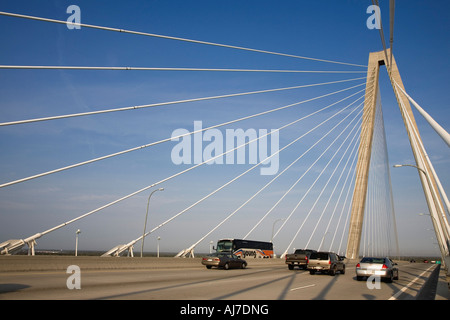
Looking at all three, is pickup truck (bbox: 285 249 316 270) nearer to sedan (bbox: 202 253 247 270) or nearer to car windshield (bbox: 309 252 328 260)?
sedan (bbox: 202 253 247 270)

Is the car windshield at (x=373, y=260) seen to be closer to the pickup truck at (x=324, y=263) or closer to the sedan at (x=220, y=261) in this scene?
the pickup truck at (x=324, y=263)

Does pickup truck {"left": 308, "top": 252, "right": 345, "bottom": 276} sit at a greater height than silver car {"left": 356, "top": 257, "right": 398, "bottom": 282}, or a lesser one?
lesser

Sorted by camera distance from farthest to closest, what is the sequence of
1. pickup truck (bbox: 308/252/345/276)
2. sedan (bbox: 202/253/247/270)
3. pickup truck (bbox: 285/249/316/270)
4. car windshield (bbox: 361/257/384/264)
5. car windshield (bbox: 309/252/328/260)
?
pickup truck (bbox: 285/249/316/270), sedan (bbox: 202/253/247/270), car windshield (bbox: 309/252/328/260), pickup truck (bbox: 308/252/345/276), car windshield (bbox: 361/257/384/264)

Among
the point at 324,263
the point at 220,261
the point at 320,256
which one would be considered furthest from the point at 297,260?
the point at 220,261

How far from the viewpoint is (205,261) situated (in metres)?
29.4

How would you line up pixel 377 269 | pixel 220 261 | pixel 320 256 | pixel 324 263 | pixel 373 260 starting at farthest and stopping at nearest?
1. pixel 220 261
2. pixel 320 256
3. pixel 324 263
4. pixel 373 260
5. pixel 377 269

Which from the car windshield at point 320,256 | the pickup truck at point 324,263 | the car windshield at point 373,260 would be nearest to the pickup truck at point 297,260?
the pickup truck at point 324,263

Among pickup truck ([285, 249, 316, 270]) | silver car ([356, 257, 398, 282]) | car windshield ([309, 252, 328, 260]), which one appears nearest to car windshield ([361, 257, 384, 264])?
silver car ([356, 257, 398, 282])

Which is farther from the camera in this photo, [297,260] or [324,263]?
[297,260]

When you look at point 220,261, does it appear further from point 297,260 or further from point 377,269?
point 377,269
